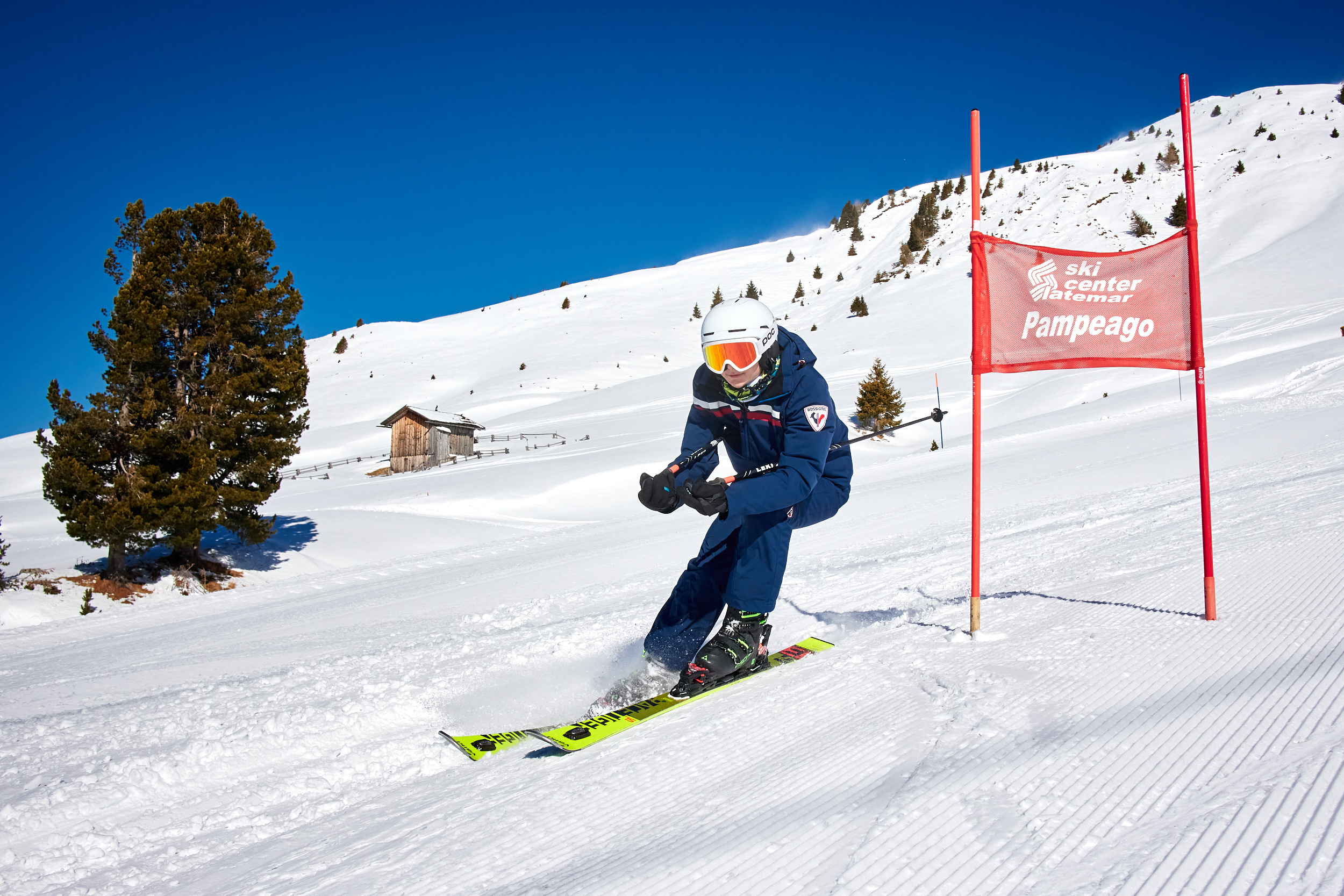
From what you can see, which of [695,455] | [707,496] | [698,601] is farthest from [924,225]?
[707,496]

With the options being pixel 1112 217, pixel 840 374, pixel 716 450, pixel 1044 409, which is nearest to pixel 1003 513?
pixel 716 450

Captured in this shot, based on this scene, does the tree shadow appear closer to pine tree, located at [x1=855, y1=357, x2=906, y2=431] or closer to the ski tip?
the ski tip

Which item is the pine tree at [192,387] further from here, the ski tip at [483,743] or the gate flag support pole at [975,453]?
the gate flag support pole at [975,453]

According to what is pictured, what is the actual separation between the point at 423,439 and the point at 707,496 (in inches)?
1476

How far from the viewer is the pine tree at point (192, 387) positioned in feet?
46.7

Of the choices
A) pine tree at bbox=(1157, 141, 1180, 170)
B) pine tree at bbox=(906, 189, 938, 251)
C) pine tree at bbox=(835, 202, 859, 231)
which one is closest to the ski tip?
pine tree at bbox=(906, 189, 938, 251)

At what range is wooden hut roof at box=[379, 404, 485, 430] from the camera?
38.6m

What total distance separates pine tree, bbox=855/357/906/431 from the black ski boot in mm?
27918

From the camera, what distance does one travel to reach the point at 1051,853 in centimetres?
182

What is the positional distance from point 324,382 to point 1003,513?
6540 centimetres

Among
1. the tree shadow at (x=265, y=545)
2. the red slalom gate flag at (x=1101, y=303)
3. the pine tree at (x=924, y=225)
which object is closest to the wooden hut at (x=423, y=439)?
the tree shadow at (x=265, y=545)

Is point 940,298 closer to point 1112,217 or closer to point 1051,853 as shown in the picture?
point 1112,217

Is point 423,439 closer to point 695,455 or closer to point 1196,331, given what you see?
point 695,455

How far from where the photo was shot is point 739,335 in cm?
380
